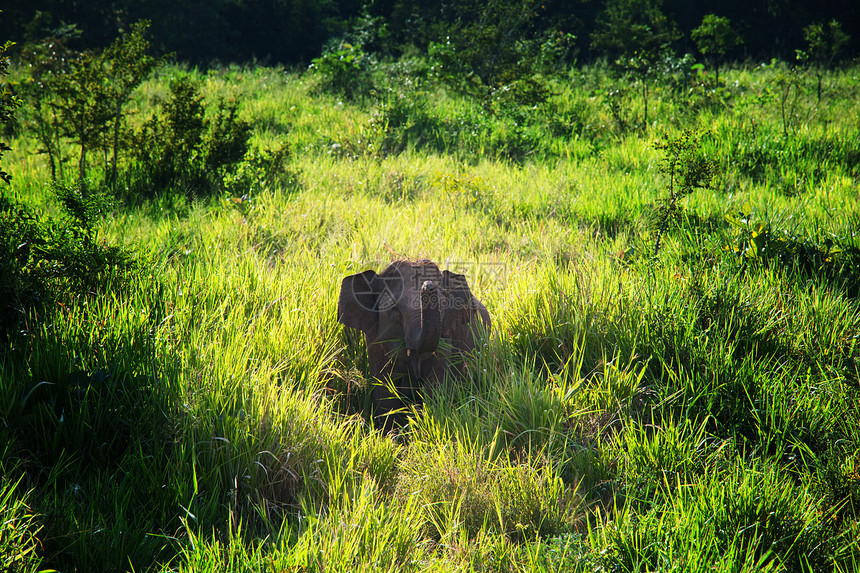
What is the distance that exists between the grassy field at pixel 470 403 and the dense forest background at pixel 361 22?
1075cm

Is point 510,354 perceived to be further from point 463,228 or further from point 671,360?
point 463,228

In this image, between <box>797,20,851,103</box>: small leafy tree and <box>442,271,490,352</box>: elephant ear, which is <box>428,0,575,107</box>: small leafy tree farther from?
<box>442,271,490,352</box>: elephant ear

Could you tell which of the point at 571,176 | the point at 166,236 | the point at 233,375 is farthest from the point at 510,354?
the point at 571,176

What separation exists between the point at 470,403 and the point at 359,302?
718 mm

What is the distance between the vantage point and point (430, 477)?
2090 mm

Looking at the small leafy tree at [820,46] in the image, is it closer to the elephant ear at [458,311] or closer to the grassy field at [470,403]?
the grassy field at [470,403]

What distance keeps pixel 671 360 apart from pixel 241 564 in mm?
2100

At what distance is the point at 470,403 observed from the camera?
2.48 metres

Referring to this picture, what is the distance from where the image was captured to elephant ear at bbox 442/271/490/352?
2.49m

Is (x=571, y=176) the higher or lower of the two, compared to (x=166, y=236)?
higher

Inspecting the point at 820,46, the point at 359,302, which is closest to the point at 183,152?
the point at 359,302

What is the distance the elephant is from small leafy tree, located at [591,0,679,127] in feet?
18.1

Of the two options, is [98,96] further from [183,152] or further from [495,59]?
[495,59]

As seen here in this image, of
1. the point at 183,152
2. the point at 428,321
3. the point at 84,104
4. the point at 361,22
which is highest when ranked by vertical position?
the point at 361,22
